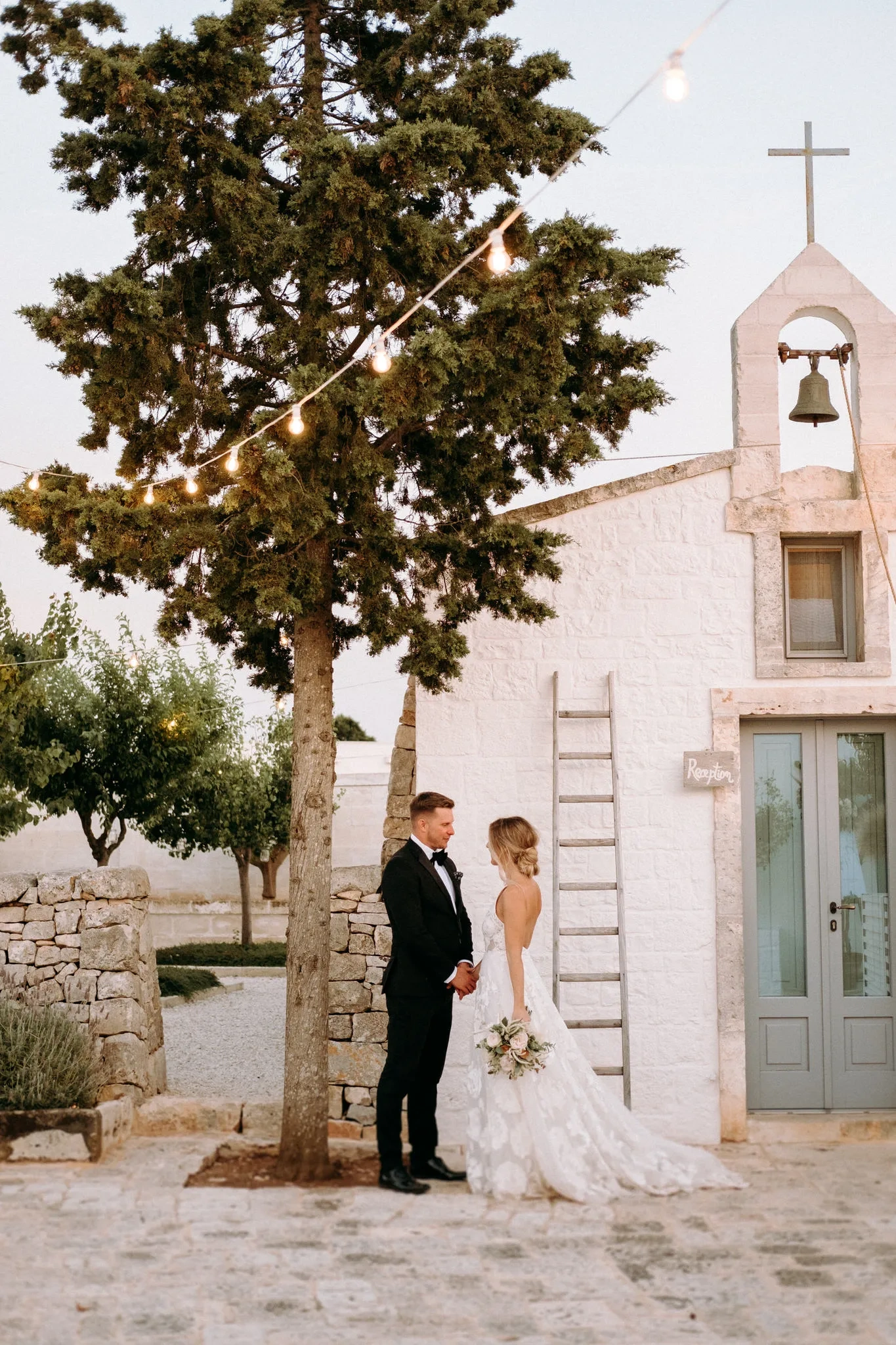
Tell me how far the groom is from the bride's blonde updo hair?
1.15ft

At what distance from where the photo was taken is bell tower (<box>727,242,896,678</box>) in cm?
743

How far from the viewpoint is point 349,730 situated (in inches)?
1564

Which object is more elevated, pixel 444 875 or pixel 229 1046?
pixel 444 875

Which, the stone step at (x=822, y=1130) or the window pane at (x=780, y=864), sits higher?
the window pane at (x=780, y=864)

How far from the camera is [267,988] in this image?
54.9 feet

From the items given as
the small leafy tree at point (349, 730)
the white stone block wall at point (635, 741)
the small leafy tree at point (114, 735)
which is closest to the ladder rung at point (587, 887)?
the white stone block wall at point (635, 741)

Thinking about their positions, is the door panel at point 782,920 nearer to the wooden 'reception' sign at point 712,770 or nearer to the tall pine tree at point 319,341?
the wooden 'reception' sign at point 712,770

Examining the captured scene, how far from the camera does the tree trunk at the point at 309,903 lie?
655 centimetres

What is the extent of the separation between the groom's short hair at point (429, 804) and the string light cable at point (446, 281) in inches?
72.3

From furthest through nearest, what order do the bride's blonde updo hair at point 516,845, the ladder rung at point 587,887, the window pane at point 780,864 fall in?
the window pane at point 780,864
the ladder rung at point 587,887
the bride's blonde updo hair at point 516,845

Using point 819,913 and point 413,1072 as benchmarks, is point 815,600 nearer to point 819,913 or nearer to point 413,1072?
point 819,913

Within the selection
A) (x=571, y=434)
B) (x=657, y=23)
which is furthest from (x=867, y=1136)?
(x=657, y=23)

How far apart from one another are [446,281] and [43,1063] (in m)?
4.34

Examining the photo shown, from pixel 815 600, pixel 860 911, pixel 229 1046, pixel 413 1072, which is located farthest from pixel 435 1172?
pixel 229 1046
